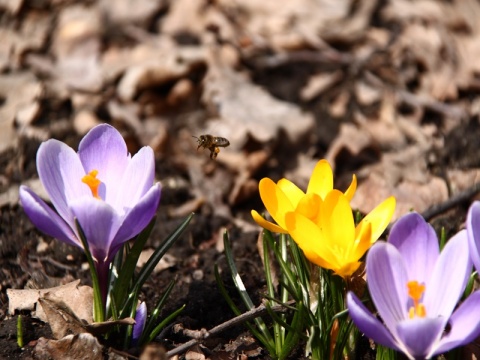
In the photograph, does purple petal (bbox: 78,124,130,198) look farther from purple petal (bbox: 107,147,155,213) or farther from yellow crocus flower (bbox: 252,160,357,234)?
yellow crocus flower (bbox: 252,160,357,234)

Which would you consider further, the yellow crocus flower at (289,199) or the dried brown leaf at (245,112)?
the dried brown leaf at (245,112)

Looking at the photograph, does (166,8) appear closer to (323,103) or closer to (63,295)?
(323,103)

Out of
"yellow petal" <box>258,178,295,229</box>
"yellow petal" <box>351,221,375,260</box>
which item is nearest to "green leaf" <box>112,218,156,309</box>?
"yellow petal" <box>258,178,295,229</box>

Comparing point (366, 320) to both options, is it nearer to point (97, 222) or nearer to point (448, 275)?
point (448, 275)

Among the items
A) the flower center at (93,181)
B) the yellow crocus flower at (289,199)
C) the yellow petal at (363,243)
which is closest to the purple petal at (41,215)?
the flower center at (93,181)

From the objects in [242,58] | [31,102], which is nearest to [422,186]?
[242,58]

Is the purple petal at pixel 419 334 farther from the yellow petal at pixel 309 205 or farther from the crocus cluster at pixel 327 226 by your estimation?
the yellow petal at pixel 309 205

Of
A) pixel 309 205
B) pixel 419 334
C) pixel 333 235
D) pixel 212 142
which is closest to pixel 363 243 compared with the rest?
pixel 333 235
